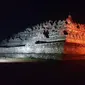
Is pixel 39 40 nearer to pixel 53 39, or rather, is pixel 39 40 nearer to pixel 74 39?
pixel 53 39

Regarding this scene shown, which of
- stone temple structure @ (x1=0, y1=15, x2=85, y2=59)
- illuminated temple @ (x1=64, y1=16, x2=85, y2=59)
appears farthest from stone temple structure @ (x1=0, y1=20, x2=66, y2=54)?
illuminated temple @ (x1=64, y1=16, x2=85, y2=59)

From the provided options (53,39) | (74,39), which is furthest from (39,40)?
(74,39)

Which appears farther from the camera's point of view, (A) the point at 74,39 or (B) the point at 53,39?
(B) the point at 53,39

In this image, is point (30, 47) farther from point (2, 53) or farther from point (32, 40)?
point (2, 53)

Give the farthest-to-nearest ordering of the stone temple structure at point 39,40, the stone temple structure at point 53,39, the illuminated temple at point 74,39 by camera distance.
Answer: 1. the stone temple structure at point 39,40
2. the stone temple structure at point 53,39
3. the illuminated temple at point 74,39

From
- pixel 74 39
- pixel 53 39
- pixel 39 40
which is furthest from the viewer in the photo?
pixel 39 40

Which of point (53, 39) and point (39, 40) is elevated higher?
point (53, 39)

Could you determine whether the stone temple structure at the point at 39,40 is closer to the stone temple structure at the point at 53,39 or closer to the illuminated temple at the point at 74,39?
the stone temple structure at the point at 53,39

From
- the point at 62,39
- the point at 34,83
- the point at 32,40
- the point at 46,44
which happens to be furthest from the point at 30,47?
the point at 34,83

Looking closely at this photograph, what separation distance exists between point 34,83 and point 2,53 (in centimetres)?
2622

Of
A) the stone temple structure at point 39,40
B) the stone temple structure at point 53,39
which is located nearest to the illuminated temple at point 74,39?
the stone temple structure at point 53,39

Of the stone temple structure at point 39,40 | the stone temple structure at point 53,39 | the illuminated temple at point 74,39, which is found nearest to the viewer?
the illuminated temple at point 74,39

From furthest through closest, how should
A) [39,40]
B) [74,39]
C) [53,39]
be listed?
[39,40] < [53,39] < [74,39]

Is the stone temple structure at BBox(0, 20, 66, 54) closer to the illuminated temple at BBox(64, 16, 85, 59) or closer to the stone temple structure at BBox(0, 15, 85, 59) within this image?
the stone temple structure at BBox(0, 15, 85, 59)
